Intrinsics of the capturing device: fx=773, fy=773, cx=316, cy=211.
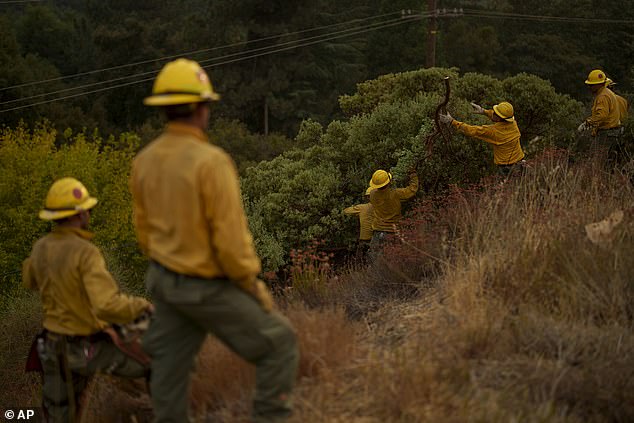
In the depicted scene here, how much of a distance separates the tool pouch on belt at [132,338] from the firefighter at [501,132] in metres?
6.80

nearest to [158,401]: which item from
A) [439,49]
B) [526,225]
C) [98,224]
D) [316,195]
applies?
[526,225]

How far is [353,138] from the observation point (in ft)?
49.7

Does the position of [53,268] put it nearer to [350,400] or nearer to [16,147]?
[350,400]

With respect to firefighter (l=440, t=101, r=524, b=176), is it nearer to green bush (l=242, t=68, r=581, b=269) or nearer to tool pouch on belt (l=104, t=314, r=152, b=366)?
green bush (l=242, t=68, r=581, b=269)

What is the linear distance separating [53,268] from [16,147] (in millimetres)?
24947

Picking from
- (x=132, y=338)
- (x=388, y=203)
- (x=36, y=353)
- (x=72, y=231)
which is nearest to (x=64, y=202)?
(x=72, y=231)

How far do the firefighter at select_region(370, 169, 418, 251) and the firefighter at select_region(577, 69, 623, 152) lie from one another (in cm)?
283

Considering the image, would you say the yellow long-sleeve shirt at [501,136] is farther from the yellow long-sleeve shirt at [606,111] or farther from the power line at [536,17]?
the power line at [536,17]

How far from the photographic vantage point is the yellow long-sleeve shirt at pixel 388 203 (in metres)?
11.2

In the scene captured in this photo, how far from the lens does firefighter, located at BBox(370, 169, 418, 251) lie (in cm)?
A: 1118

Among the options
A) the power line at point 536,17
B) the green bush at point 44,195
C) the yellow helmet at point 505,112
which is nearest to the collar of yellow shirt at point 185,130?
the yellow helmet at point 505,112

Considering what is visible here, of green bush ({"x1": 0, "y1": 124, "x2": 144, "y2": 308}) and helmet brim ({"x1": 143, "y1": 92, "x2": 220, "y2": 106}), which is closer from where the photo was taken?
helmet brim ({"x1": 143, "y1": 92, "x2": 220, "y2": 106})

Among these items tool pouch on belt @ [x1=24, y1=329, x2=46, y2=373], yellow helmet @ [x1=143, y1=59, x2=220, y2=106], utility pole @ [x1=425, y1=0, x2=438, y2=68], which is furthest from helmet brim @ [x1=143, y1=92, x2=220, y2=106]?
utility pole @ [x1=425, y1=0, x2=438, y2=68]

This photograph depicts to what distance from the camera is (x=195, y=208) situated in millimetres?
3867
